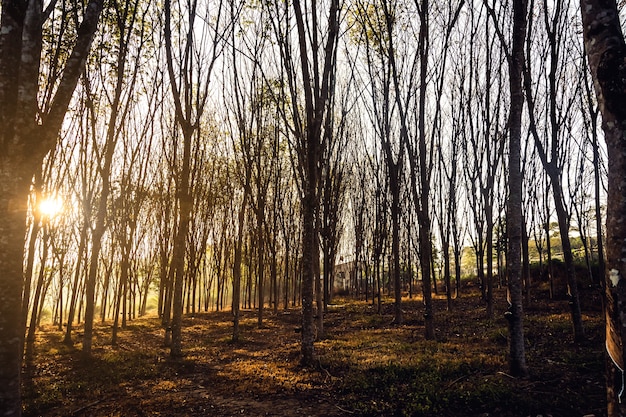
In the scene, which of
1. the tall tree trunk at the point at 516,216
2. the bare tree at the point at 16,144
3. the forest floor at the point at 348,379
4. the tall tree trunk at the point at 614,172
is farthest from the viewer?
the tall tree trunk at the point at 516,216

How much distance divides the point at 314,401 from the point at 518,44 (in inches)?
310

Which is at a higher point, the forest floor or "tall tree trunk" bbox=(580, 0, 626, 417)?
"tall tree trunk" bbox=(580, 0, 626, 417)

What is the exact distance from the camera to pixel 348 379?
6656 mm

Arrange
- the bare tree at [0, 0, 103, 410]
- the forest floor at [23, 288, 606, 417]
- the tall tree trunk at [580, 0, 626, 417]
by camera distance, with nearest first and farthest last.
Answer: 1. the tall tree trunk at [580, 0, 626, 417]
2. the bare tree at [0, 0, 103, 410]
3. the forest floor at [23, 288, 606, 417]

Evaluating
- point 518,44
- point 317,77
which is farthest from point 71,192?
point 518,44

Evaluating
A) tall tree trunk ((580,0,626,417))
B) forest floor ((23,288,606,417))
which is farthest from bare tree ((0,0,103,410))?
tall tree trunk ((580,0,626,417))

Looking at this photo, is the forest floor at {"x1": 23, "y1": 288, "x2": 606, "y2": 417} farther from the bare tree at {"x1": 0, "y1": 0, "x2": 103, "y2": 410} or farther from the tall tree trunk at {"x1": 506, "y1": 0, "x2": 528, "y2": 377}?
the bare tree at {"x1": 0, "y1": 0, "x2": 103, "y2": 410}

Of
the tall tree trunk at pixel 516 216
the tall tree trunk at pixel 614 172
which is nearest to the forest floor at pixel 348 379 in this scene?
the tall tree trunk at pixel 516 216

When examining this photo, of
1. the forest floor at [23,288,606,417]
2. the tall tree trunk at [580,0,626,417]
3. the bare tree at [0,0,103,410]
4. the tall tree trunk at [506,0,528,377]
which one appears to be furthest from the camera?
the tall tree trunk at [506,0,528,377]

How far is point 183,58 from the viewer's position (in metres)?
11.2

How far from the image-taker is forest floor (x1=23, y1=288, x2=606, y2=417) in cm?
532

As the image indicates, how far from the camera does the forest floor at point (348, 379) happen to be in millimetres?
5324

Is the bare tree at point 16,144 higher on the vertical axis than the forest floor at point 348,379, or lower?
higher

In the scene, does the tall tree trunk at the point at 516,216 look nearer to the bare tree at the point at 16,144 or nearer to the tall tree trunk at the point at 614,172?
the tall tree trunk at the point at 614,172
